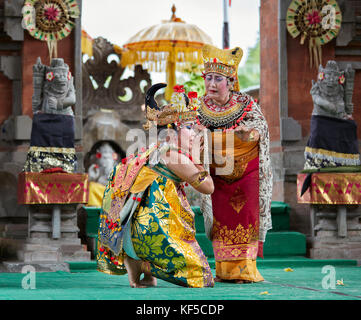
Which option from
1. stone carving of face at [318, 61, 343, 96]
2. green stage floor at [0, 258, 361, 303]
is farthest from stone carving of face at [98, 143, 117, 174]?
green stage floor at [0, 258, 361, 303]

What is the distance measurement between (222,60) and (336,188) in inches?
110

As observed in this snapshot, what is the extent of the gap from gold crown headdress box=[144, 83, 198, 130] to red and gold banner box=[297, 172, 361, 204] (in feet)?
10.5

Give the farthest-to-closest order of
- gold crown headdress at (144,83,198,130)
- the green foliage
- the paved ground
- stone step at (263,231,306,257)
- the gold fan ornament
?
1. the green foliage
2. the gold fan ornament
3. stone step at (263,231,306,257)
4. gold crown headdress at (144,83,198,130)
5. the paved ground

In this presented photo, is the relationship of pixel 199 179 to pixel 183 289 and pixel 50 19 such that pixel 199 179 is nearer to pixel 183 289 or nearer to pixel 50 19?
pixel 183 289

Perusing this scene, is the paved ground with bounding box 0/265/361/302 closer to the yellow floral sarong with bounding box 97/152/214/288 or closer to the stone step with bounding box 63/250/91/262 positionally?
the yellow floral sarong with bounding box 97/152/214/288

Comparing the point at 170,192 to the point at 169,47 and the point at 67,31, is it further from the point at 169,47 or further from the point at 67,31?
the point at 169,47

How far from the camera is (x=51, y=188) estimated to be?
25.9ft

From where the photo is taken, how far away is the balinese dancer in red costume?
20.4 feet

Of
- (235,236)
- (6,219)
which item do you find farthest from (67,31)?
(235,236)

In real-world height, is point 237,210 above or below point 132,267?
above

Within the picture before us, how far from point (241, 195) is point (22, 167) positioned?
3.31m

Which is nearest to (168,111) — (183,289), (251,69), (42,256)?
(183,289)

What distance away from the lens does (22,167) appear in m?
8.70
